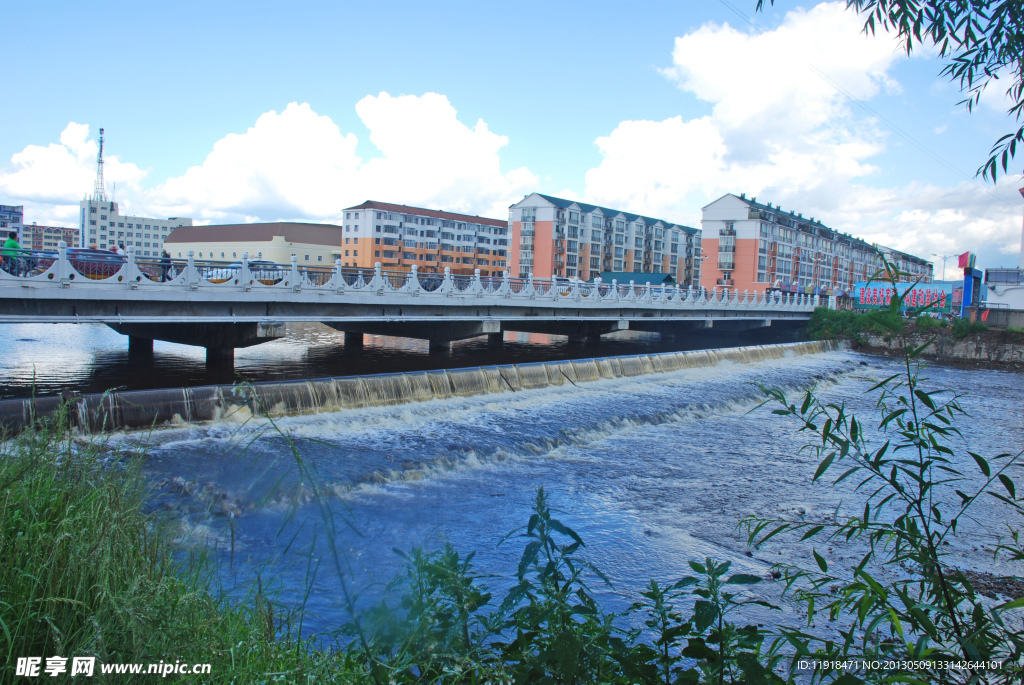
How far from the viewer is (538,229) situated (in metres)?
83.2

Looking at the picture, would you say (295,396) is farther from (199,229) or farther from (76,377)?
(199,229)

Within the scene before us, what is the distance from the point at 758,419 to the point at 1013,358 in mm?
32193

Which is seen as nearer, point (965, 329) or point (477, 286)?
Answer: point (477, 286)

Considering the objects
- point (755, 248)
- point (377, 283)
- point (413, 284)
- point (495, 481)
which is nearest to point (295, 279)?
point (377, 283)

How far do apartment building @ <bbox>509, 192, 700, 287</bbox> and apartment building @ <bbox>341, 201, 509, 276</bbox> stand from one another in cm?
826

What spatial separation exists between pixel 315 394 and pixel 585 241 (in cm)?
7526

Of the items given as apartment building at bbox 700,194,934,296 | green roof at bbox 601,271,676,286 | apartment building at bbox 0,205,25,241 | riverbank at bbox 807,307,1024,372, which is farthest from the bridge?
apartment building at bbox 0,205,25,241

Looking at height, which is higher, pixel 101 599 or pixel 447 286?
pixel 447 286

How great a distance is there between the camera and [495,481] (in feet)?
37.9

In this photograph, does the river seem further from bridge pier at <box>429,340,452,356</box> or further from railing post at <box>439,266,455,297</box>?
bridge pier at <box>429,340,452,356</box>

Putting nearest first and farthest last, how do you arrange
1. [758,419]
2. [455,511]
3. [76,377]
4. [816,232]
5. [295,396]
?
[455,511]
[295,396]
[758,419]
[76,377]
[816,232]

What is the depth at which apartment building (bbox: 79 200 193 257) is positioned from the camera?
376 ft

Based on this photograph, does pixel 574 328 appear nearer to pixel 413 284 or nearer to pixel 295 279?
pixel 413 284

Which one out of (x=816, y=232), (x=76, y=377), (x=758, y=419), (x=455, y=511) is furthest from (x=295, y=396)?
(x=816, y=232)
